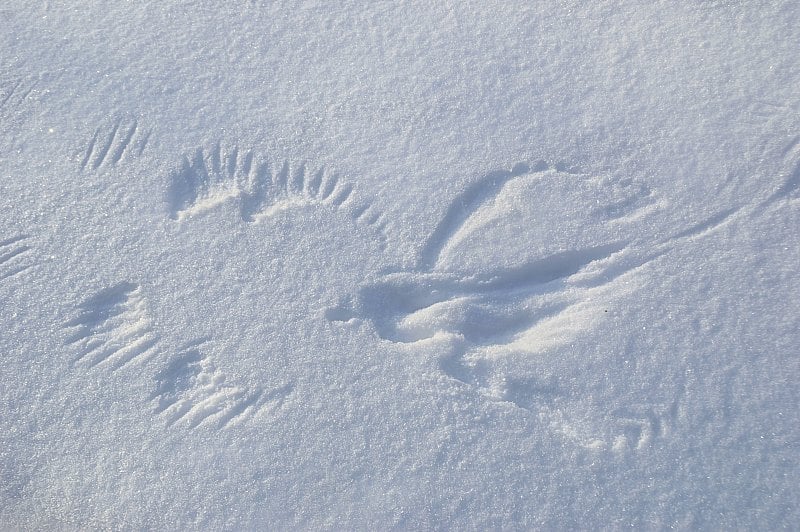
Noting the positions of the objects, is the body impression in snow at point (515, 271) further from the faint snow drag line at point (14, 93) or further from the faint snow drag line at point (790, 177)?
the faint snow drag line at point (14, 93)

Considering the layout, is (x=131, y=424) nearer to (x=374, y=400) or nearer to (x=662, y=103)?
(x=374, y=400)

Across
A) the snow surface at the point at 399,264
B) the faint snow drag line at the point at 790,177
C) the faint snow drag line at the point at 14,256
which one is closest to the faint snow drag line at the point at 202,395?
the snow surface at the point at 399,264

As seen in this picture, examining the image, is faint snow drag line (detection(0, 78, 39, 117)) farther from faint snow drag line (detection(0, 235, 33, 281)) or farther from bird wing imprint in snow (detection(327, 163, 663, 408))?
bird wing imprint in snow (detection(327, 163, 663, 408))

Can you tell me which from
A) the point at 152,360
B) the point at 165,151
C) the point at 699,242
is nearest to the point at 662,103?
the point at 699,242

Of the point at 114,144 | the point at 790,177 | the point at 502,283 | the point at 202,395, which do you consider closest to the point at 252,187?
the point at 114,144

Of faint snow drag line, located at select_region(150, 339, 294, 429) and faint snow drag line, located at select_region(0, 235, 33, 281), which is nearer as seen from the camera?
faint snow drag line, located at select_region(150, 339, 294, 429)

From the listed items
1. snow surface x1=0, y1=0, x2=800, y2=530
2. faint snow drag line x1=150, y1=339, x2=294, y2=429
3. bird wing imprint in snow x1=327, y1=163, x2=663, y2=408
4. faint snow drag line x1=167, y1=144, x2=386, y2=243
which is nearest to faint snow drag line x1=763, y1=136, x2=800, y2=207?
snow surface x1=0, y1=0, x2=800, y2=530

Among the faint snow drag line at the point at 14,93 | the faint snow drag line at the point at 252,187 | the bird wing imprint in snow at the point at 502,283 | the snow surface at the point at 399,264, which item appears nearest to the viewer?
the snow surface at the point at 399,264

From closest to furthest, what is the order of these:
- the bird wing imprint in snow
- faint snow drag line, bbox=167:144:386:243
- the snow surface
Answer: the snow surface → the bird wing imprint in snow → faint snow drag line, bbox=167:144:386:243
